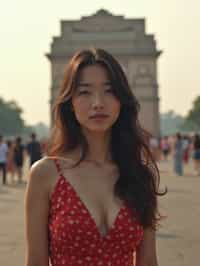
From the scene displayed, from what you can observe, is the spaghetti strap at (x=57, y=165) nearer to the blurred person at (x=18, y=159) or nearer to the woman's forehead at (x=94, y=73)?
the woman's forehead at (x=94, y=73)

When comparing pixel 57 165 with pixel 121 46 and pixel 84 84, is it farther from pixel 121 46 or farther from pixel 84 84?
pixel 121 46

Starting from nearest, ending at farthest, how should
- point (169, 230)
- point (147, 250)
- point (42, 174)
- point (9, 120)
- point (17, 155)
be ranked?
point (42, 174), point (147, 250), point (169, 230), point (17, 155), point (9, 120)

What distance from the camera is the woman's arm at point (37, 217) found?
8.61ft

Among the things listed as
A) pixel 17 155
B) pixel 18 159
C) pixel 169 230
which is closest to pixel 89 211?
pixel 169 230

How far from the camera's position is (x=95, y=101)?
2.68 meters

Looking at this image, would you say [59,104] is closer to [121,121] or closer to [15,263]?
[121,121]

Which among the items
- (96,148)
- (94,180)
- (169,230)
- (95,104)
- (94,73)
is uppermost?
(94,73)

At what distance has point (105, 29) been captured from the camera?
63969 millimetres

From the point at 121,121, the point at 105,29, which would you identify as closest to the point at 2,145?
the point at 121,121

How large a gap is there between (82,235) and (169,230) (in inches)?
299

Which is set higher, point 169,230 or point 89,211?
point 89,211

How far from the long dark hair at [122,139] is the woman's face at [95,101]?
2cm

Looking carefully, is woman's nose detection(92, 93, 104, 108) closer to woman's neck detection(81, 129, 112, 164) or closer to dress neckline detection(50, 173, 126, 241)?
woman's neck detection(81, 129, 112, 164)

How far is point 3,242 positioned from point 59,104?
6451mm
